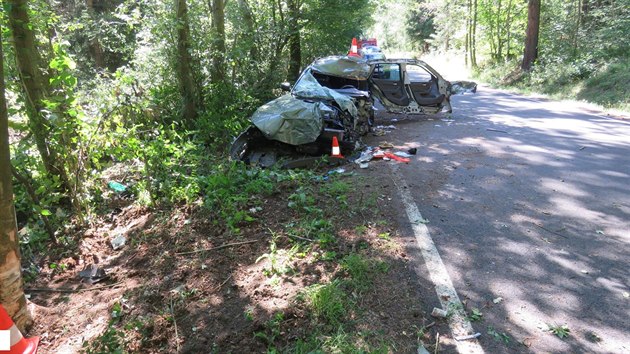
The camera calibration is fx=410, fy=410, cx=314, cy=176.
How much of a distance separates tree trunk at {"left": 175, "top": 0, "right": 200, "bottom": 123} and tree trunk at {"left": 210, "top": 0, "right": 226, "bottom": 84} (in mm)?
732

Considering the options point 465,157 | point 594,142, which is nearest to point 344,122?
point 465,157

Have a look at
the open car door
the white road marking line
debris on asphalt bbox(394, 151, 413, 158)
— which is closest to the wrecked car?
the open car door

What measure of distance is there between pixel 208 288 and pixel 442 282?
208 cm

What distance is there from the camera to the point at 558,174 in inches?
248

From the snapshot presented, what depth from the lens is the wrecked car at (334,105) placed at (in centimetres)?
689

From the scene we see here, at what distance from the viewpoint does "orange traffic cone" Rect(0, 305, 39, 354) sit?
2.29 m

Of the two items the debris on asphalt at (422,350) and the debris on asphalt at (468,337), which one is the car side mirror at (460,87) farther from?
the debris on asphalt at (422,350)

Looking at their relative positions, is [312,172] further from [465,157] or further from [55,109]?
[55,109]

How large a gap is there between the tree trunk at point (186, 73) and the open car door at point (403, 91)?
15.0ft

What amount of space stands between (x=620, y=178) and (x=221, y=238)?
5779 mm

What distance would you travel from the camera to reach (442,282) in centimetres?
356

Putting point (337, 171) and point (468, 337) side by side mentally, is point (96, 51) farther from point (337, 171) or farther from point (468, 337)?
point (468, 337)

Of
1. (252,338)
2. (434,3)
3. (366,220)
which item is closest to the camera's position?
(252,338)

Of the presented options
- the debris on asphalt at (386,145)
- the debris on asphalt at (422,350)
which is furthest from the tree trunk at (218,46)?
the debris on asphalt at (422,350)
